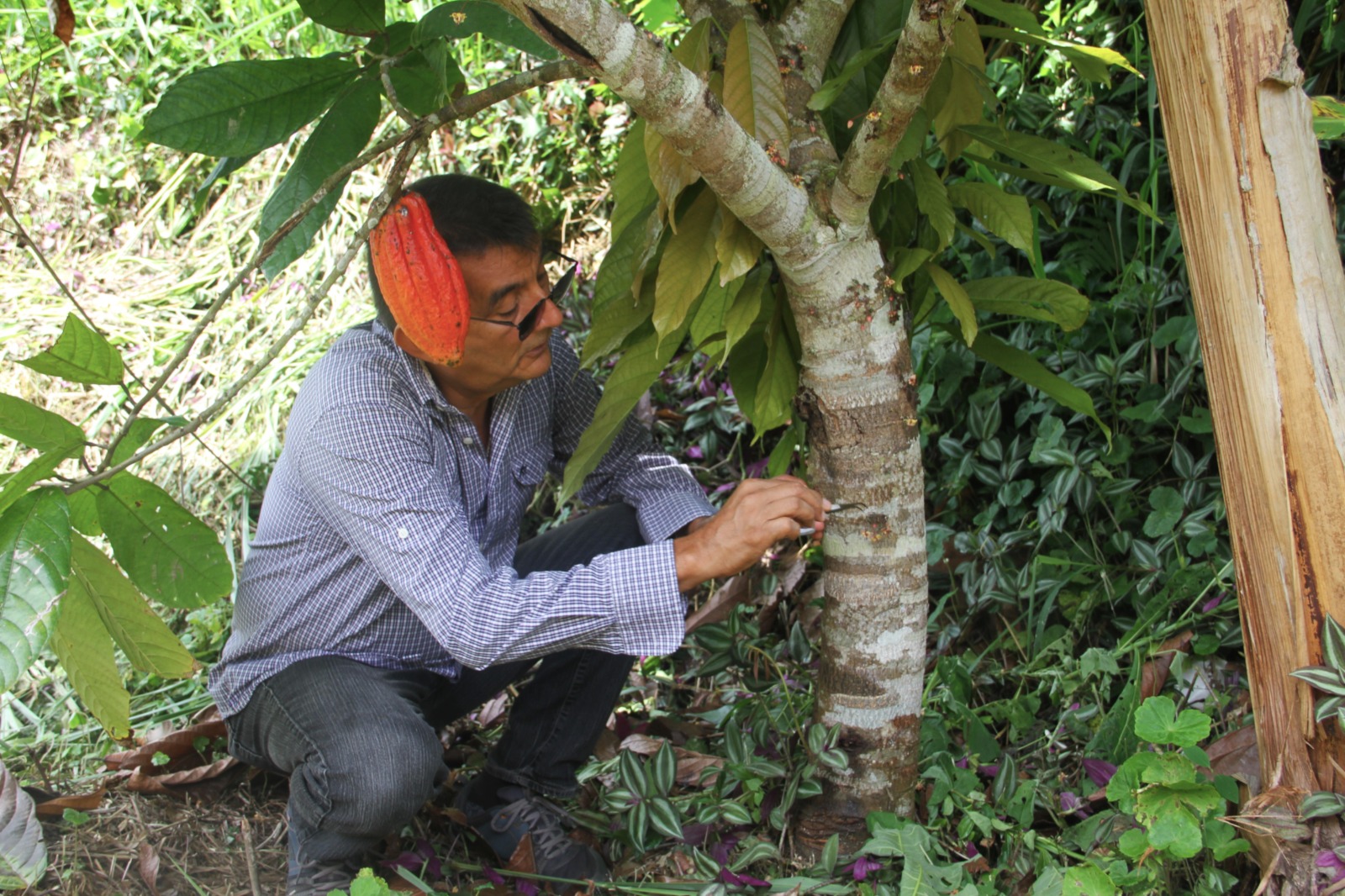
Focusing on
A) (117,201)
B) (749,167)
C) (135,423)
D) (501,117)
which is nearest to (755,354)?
(749,167)

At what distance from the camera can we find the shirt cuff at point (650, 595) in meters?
1.53

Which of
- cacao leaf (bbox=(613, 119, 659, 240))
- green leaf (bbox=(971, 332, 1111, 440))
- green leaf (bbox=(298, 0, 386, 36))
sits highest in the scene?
green leaf (bbox=(298, 0, 386, 36))

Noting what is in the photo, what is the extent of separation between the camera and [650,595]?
153cm

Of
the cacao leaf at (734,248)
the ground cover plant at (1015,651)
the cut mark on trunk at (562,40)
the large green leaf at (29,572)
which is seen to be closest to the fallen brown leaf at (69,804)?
the ground cover plant at (1015,651)

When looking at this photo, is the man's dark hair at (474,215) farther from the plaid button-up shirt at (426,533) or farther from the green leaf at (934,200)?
the green leaf at (934,200)

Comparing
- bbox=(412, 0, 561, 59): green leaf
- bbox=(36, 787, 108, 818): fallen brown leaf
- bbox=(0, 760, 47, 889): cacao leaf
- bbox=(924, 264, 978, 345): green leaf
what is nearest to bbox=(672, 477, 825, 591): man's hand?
bbox=(924, 264, 978, 345): green leaf

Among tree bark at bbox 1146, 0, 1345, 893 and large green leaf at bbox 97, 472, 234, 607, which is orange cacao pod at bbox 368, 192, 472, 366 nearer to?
large green leaf at bbox 97, 472, 234, 607

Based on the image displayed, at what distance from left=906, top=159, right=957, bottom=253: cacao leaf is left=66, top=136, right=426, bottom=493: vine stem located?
0.65 metres

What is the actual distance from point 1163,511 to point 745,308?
1.06m

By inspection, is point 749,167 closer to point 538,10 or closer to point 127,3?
point 538,10

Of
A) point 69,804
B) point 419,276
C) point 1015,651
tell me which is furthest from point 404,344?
point 1015,651

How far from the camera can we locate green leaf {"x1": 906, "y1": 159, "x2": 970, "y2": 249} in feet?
4.51

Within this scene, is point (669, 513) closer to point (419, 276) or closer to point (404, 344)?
point (404, 344)

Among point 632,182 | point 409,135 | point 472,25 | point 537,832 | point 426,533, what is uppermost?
point 472,25
